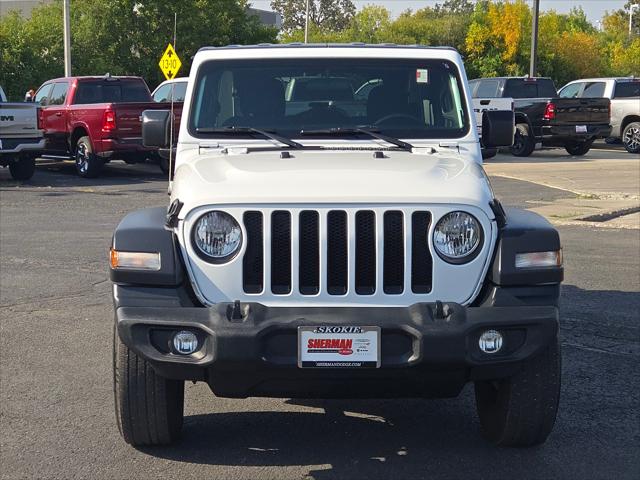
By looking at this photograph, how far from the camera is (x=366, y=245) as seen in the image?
448 centimetres

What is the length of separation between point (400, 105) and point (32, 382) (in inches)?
108

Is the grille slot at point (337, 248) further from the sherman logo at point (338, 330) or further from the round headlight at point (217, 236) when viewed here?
the round headlight at point (217, 236)

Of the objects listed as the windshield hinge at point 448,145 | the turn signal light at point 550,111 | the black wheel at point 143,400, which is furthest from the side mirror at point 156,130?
the turn signal light at point 550,111

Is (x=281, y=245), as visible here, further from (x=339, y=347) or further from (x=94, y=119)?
(x=94, y=119)

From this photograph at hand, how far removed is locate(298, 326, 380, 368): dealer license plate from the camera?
14.2ft

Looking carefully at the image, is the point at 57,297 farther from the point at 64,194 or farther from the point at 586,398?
the point at 64,194

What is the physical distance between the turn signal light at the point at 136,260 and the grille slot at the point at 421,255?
1113mm

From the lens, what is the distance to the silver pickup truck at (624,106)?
2744cm

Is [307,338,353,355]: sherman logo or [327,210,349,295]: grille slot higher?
[327,210,349,295]: grille slot

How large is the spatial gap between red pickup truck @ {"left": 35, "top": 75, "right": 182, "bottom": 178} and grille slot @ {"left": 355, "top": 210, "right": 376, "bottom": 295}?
561 inches

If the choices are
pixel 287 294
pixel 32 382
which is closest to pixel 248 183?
pixel 287 294

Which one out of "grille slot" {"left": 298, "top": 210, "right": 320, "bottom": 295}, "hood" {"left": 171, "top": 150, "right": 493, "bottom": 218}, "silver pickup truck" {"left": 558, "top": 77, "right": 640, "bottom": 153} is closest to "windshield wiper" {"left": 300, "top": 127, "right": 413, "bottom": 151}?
"hood" {"left": 171, "top": 150, "right": 493, "bottom": 218}

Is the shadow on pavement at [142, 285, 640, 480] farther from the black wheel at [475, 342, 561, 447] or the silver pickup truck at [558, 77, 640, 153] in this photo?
the silver pickup truck at [558, 77, 640, 153]

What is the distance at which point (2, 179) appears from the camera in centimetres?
1962
